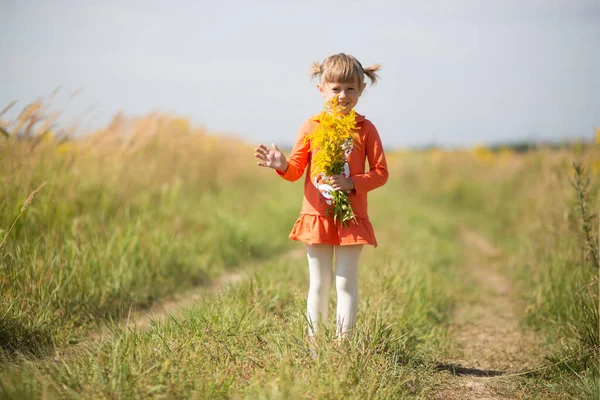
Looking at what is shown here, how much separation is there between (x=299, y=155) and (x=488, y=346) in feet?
7.28

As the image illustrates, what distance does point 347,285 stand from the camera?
2.98m

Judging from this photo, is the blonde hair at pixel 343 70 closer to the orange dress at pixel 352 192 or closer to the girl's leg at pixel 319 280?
the orange dress at pixel 352 192

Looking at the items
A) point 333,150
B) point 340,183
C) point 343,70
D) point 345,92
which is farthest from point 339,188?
point 343,70

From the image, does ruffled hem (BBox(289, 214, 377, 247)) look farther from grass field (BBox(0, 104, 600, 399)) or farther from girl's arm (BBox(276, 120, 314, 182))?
grass field (BBox(0, 104, 600, 399))

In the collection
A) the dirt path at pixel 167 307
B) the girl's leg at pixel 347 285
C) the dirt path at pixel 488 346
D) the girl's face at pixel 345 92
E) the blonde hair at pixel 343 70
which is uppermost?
the blonde hair at pixel 343 70

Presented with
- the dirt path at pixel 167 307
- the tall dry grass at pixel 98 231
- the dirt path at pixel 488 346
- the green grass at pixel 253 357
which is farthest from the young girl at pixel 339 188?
the tall dry grass at pixel 98 231

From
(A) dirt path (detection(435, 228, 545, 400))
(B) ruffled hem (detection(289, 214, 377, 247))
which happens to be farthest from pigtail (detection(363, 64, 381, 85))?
(A) dirt path (detection(435, 228, 545, 400))

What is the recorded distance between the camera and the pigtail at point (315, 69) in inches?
120

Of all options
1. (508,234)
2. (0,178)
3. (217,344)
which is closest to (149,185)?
(0,178)

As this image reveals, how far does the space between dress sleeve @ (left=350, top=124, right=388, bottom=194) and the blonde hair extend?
32 centimetres

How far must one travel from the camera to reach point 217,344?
115 inches

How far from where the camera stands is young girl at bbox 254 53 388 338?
289 cm

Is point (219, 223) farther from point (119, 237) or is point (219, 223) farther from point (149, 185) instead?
point (119, 237)

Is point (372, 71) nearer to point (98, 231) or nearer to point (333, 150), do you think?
point (333, 150)
